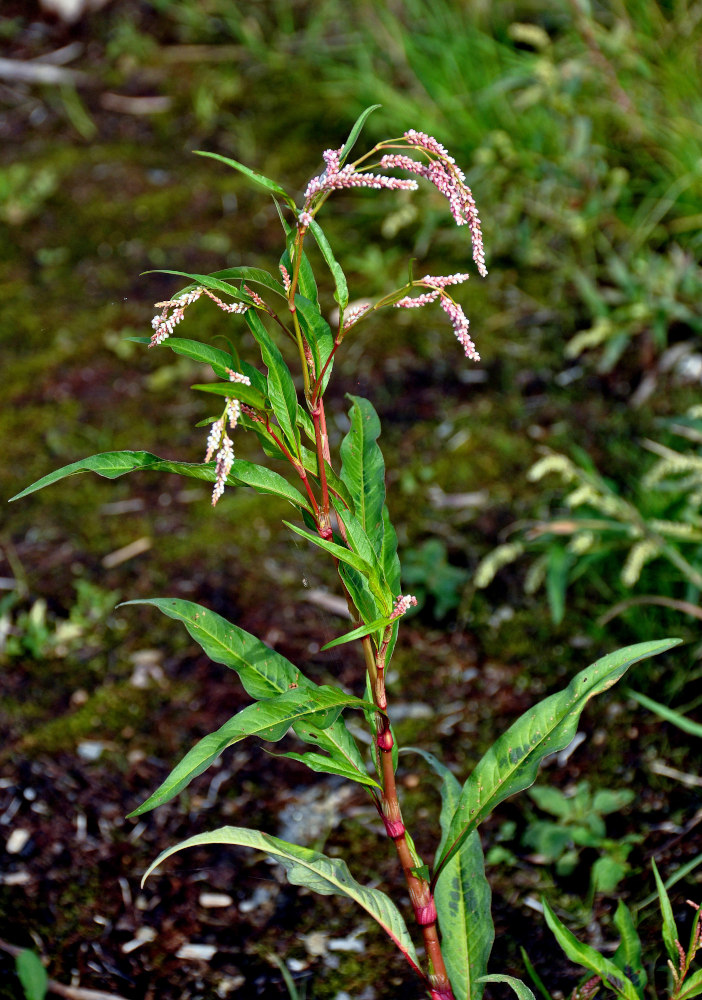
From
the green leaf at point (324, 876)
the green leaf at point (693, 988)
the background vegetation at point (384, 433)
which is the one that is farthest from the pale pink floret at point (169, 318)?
the green leaf at point (693, 988)

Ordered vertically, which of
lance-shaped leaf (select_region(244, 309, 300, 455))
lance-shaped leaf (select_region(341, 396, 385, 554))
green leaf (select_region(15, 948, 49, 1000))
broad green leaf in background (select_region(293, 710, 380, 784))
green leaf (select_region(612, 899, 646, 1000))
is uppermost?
lance-shaped leaf (select_region(244, 309, 300, 455))

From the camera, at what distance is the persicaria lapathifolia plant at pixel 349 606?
1126mm

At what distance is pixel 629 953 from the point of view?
Answer: 1.49 meters

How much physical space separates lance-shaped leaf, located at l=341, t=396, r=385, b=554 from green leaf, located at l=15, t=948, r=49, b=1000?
1.07 metres

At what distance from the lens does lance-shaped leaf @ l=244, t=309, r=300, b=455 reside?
48.4 inches

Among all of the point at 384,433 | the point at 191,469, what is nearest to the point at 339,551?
the point at 191,469

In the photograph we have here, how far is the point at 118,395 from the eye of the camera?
334 centimetres

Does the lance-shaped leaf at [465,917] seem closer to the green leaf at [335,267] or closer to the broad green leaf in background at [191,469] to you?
the broad green leaf in background at [191,469]

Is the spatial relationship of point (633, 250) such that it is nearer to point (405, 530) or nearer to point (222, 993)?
point (405, 530)

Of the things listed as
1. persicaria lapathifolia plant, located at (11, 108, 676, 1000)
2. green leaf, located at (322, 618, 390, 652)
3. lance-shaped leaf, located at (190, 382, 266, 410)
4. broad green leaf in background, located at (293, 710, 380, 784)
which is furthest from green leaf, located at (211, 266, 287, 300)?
broad green leaf in background, located at (293, 710, 380, 784)

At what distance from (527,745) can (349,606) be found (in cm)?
33

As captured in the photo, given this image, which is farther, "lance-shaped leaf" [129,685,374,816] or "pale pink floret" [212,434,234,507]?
"lance-shaped leaf" [129,685,374,816]

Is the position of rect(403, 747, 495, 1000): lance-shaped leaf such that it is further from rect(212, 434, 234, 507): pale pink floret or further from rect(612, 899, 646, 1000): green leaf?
rect(212, 434, 234, 507): pale pink floret

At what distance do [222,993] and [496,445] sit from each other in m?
1.76
